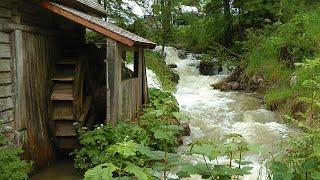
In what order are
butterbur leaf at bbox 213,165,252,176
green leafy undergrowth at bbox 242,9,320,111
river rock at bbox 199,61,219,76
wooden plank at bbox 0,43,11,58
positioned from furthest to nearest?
river rock at bbox 199,61,219,76 → green leafy undergrowth at bbox 242,9,320,111 → wooden plank at bbox 0,43,11,58 → butterbur leaf at bbox 213,165,252,176

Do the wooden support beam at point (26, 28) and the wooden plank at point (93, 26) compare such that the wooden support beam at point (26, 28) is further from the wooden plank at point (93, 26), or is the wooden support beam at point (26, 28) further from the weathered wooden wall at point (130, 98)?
the weathered wooden wall at point (130, 98)

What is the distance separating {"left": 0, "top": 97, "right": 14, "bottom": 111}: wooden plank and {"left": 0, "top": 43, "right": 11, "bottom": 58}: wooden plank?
0.78m

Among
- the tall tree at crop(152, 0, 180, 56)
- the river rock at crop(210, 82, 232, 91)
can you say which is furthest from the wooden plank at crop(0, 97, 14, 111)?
the tall tree at crop(152, 0, 180, 56)

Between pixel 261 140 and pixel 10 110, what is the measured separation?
19.1 ft

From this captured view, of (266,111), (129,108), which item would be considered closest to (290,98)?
(266,111)

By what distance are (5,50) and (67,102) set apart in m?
2.42

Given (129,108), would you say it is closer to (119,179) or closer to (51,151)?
(51,151)

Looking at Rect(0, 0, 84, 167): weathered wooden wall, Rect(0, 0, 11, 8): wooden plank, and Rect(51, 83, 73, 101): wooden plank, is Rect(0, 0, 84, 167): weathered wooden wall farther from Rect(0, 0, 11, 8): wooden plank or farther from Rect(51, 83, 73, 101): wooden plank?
Rect(51, 83, 73, 101): wooden plank

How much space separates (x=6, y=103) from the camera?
287 inches

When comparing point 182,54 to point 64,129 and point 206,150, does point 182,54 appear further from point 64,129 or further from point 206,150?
point 206,150

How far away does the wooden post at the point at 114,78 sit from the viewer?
26.5ft

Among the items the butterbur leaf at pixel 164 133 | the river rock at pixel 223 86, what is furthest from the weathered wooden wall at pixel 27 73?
the river rock at pixel 223 86

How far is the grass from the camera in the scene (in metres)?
17.4

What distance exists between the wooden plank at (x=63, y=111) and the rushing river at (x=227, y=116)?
106 inches
